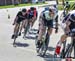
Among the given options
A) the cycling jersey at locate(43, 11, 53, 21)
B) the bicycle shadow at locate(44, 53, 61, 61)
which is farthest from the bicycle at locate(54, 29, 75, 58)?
the cycling jersey at locate(43, 11, 53, 21)

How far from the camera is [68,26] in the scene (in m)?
11.0

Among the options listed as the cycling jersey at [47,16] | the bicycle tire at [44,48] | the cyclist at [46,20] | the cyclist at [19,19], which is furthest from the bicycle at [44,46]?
the cyclist at [19,19]

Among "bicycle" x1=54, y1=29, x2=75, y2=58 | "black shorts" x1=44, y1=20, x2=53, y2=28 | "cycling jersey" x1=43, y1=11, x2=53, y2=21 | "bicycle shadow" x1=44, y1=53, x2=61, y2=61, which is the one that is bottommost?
"bicycle shadow" x1=44, y1=53, x2=61, y2=61

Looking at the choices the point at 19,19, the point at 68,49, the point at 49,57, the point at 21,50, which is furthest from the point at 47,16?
the point at 19,19

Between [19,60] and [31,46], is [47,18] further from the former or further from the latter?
[31,46]

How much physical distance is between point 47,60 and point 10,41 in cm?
485

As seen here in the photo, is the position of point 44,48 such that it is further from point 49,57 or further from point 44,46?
point 49,57

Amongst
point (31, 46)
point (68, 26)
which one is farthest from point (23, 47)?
point (68, 26)

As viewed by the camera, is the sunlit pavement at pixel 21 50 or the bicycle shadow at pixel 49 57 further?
the sunlit pavement at pixel 21 50

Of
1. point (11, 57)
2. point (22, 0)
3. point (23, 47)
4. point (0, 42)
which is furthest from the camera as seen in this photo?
point (22, 0)

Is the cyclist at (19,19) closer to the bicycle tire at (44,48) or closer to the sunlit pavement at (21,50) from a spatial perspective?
the sunlit pavement at (21,50)

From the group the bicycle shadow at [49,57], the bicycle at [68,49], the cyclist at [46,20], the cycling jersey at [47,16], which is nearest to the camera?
the bicycle at [68,49]

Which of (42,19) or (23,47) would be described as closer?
(42,19)

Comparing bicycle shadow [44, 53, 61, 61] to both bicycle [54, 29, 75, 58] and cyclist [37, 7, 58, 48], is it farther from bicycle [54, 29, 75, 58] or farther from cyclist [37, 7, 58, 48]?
cyclist [37, 7, 58, 48]
